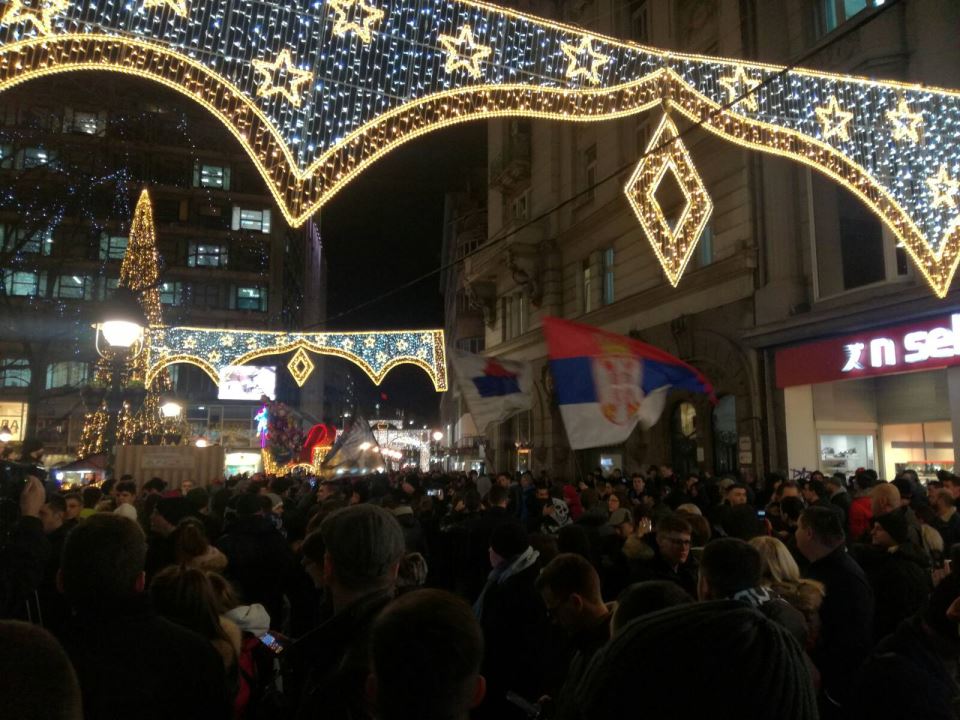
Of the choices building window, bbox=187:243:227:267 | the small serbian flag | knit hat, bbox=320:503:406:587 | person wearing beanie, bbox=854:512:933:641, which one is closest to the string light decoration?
the small serbian flag

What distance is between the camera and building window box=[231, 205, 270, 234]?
58.1 m

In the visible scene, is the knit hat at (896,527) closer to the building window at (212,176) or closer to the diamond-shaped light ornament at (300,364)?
the diamond-shaped light ornament at (300,364)

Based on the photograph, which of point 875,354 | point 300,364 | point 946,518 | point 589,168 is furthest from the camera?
point 589,168

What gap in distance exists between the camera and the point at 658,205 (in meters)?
10.3

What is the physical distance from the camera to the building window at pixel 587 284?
78.0 feet

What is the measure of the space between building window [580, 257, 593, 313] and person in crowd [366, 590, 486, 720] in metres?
22.6

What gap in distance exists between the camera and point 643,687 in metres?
1.14

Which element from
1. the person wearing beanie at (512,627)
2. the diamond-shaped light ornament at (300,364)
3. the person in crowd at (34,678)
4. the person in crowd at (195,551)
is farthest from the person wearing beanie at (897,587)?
the diamond-shaped light ornament at (300,364)

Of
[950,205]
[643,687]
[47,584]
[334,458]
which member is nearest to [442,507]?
[334,458]

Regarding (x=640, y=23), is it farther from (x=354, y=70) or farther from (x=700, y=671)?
(x=700, y=671)

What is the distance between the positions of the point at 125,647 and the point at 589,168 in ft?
78.2

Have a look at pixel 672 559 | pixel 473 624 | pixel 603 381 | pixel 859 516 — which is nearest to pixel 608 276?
pixel 859 516

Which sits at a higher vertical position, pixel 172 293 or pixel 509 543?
pixel 172 293

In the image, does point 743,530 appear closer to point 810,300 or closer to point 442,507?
point 442,507
